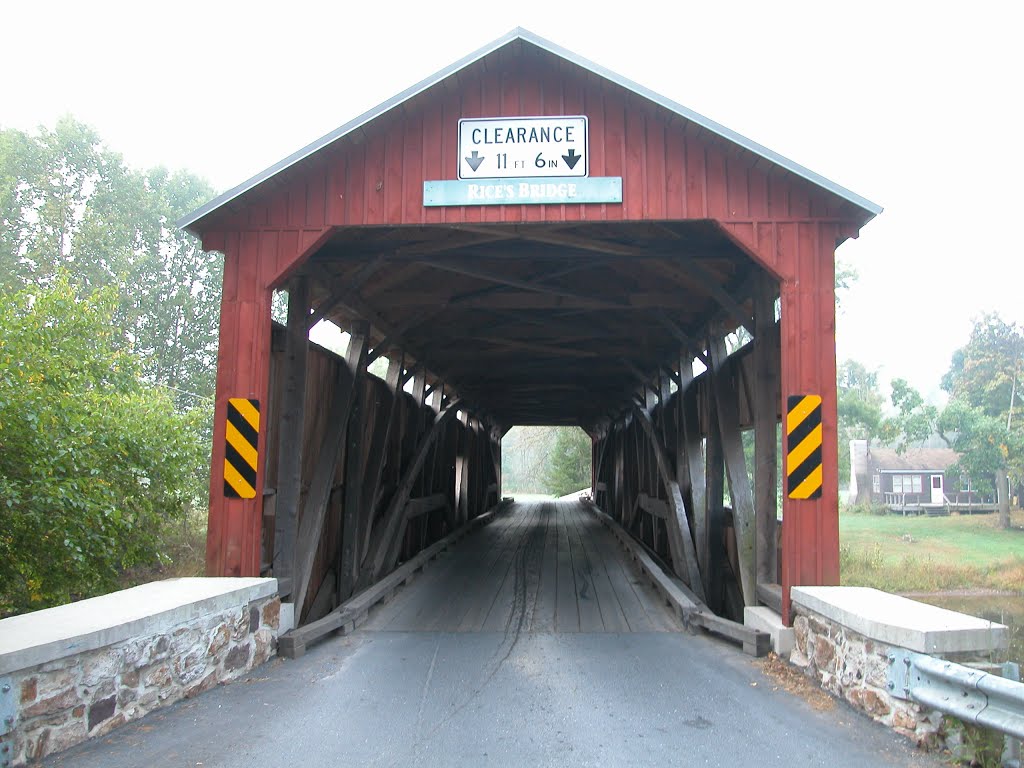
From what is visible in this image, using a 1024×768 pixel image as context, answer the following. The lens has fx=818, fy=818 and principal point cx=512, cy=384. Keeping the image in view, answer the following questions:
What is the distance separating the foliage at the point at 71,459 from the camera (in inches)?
264

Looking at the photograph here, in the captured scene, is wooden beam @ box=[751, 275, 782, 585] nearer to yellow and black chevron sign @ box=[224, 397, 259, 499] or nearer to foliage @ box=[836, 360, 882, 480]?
yellow and black chevron sign @ box=[224, 397, 259, 499]

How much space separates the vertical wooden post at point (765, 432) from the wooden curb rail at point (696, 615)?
1.47ft

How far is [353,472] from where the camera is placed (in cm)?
791

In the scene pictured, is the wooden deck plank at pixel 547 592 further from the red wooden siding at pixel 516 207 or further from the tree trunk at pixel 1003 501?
the tree trunk at pixel 1003 501

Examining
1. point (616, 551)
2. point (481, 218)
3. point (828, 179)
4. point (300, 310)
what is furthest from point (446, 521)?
point (828, 179)

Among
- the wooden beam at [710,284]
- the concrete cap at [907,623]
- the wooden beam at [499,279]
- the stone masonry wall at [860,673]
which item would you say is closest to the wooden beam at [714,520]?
the wooden beam at [499,279]

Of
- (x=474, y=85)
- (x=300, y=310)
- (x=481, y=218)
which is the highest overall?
(x=474, y=85)

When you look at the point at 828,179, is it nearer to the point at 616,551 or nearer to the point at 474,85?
the point at 474,85

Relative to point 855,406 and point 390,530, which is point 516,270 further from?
point 855,406

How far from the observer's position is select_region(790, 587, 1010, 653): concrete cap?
360 centimetres

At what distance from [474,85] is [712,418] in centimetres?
402

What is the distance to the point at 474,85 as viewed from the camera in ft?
19.1

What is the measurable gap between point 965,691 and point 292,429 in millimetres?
4789

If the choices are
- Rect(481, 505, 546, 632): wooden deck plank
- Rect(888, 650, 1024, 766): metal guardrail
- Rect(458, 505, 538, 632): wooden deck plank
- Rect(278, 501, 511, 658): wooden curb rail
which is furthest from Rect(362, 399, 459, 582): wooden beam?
Rect(888, 650, 1024, 766): metal guardrail
